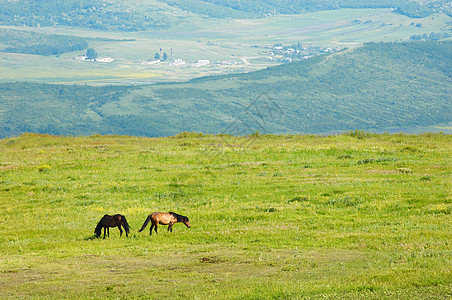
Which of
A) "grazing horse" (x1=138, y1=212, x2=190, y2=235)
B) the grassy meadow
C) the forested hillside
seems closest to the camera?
the grassy meadow

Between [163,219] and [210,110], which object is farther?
[210,110]

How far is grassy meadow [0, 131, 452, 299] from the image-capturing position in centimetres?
1087

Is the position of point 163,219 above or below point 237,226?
above

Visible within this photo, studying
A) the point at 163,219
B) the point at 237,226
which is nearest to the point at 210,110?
the point at 237,226

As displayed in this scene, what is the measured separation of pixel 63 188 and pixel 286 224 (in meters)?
14.5

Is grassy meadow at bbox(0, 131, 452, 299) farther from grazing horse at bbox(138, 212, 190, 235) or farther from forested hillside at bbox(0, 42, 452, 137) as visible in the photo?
forested hillside at bbox(0, 42, 452, 137)

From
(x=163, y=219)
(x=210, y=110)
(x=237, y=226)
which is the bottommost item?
(x=210, y=110)

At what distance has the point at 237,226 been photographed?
17.9 meters

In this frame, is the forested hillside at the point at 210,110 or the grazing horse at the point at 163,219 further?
the forested hillside at the point at 210,110

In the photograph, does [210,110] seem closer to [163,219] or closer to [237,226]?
[237,226]

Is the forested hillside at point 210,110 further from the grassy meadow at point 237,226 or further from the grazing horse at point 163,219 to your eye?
the grazing horse at point 163,219

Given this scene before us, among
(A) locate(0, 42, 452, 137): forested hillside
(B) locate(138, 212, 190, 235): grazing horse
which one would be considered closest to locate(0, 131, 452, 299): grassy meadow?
(B) locate(138, 212, 190, 235): grazing horse

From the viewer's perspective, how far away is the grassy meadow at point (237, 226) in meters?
10.9

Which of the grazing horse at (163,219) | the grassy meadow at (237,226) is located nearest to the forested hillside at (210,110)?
the grassy meadow at (237,226)
